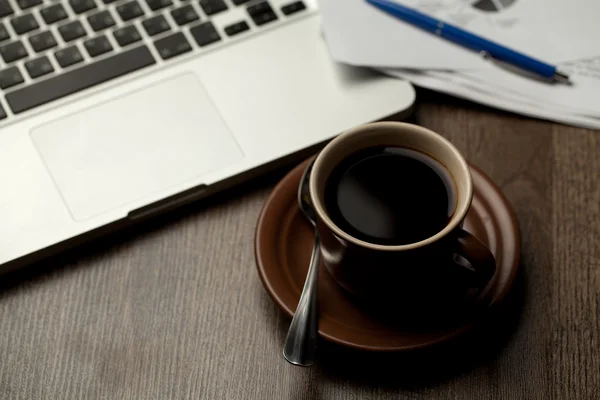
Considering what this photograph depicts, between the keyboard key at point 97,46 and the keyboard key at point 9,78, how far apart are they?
0.20 ft

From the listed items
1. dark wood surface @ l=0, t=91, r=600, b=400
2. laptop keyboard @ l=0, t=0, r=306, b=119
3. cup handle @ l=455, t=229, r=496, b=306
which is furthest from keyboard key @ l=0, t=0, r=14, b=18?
cup handle @ l=455, t=229, r=496, b=306

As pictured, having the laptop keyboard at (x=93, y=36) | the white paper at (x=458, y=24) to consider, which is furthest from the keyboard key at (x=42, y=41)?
the white paper at (x=458, y=24)

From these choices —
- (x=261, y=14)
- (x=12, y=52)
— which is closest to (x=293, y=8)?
(x=261, y=14)

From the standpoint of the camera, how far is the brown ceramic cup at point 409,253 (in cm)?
41

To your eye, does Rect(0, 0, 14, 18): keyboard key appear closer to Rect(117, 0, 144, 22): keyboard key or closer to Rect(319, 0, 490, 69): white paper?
Rect(117, 0, 144, 22): keyboard key

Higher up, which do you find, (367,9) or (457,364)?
(367,9)

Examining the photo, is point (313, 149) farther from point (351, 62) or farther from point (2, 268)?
point (2, 268)

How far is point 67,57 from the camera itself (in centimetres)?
59

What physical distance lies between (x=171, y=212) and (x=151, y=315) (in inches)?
3.5

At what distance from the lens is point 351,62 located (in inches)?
23.0

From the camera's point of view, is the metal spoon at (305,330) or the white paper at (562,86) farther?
the white paper at (562,86)

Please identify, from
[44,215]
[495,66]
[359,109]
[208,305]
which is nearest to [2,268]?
[44,215]

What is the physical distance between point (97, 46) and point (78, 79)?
1.4 inches

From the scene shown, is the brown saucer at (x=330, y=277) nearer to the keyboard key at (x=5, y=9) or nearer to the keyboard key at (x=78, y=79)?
the keyboard key at (x=78, y=79)
